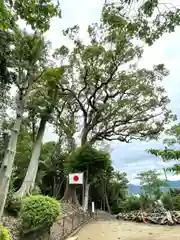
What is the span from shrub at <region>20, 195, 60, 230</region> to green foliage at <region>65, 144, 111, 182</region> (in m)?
7.68

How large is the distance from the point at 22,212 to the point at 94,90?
9930mm

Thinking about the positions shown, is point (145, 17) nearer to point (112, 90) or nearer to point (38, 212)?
point (38, 212)

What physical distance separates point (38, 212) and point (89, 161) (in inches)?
314

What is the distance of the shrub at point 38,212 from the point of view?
15.9 ft

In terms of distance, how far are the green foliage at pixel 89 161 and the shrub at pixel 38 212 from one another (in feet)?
25.2

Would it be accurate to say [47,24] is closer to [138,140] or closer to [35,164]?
[35,164]

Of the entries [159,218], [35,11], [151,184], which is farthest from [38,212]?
[151,184]

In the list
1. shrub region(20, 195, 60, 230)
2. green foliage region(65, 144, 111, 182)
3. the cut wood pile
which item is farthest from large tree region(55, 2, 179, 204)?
shrub region(20, 195, 60, 230)

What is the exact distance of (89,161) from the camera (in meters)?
12.8

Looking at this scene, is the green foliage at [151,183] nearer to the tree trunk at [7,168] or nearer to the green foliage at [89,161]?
the green foliage at [89,161]

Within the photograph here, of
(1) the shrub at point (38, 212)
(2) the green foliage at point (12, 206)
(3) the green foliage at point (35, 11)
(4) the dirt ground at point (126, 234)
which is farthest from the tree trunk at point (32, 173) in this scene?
(3) the green foliage at point (35, 11)

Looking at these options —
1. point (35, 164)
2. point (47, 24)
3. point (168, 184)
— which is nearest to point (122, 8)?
point (47, 24)

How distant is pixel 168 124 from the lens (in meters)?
14.6

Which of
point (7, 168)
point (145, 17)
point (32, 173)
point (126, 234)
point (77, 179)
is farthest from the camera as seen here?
point (77, 179)
